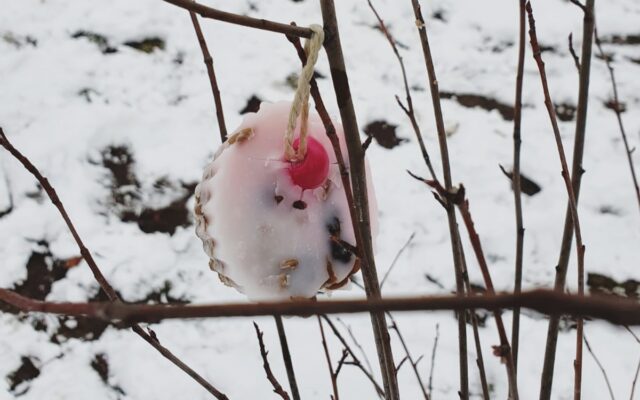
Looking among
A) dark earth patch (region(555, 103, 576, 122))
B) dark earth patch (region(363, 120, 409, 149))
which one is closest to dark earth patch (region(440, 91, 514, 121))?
dark earth patch (region(555, 103, 576, 122))

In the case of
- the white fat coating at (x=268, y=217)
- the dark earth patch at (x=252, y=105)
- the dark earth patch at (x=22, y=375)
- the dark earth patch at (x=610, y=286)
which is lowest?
the white fat coating at (x=268, y=217)

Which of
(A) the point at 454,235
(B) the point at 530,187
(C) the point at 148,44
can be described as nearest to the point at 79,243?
(A) the point at 454,235

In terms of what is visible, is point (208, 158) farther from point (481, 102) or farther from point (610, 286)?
point (610, 286)

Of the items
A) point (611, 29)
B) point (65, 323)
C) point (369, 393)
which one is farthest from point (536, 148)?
point (65, 323)

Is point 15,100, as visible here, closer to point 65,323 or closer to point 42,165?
point 42,165

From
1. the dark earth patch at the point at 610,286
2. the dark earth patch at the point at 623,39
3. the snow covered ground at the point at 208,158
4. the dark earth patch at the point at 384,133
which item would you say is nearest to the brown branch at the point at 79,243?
the snow covered ground at the point at 208,158

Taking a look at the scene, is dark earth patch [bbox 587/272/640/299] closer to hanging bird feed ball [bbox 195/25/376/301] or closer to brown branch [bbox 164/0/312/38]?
hanging bird feed ball [bbox 195/25/376/301]

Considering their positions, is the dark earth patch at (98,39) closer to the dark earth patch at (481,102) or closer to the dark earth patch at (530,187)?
the dark earth patch at (481,102)
